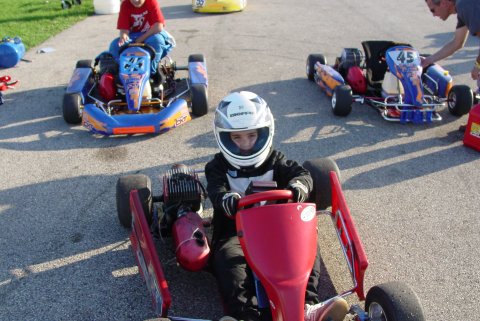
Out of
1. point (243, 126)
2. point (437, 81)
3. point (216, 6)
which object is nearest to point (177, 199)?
point (243, 126)

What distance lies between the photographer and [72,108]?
18.7 feet

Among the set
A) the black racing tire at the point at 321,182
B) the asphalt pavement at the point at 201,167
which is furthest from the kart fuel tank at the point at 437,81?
the black racing tire at the point at 321,182

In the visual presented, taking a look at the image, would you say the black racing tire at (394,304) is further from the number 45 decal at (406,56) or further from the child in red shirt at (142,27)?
the child in red shirt at (142,27)

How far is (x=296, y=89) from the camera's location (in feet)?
22.8

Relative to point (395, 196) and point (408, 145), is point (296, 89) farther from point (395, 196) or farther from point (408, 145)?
point (395, 196)

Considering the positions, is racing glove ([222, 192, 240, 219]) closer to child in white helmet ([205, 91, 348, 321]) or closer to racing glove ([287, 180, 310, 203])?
child in white helmet ([205, 91, 348, 321])

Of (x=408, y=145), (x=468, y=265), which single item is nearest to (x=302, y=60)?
(x=408, y=145)

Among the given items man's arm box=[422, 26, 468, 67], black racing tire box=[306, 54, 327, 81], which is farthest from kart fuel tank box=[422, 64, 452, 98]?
black racing tire box=[306, 54, 327, 81]

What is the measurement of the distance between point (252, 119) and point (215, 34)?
24.9 ft

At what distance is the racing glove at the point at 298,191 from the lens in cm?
291

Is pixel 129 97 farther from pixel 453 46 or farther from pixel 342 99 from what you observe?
pixel 453 46

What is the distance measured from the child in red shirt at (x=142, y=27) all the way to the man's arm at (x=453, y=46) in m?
3.26

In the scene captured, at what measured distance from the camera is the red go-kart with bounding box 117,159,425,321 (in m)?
2.51

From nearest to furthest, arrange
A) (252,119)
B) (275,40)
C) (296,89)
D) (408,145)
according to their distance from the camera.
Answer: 1. (252,119)
2. (408,145)
3. (296,89)
4. (275,40)
